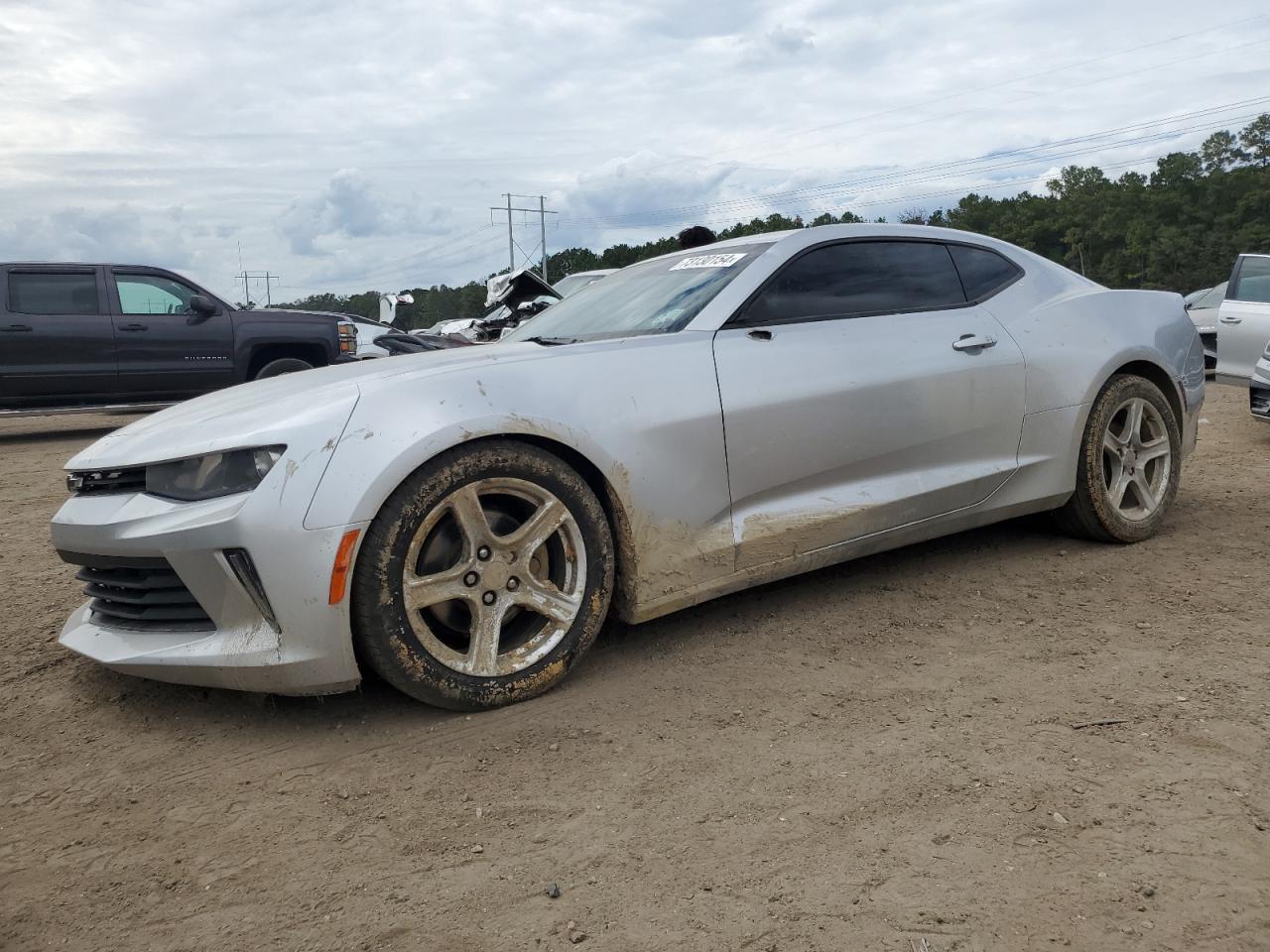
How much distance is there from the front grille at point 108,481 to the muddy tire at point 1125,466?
11.7 feet

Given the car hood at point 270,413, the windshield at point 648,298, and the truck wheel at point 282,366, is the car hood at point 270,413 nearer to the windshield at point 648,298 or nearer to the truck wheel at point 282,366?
the windshield at point 648,298

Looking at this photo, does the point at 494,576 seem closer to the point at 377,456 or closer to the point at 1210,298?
the point at 377,456

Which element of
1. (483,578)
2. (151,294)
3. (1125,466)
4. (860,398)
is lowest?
(1125,466)

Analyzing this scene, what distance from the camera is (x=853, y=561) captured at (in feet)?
14.2

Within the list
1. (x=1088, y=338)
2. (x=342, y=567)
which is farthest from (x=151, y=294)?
(x=1088, y=338)

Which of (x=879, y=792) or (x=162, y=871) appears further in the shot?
(x=879, y=792)

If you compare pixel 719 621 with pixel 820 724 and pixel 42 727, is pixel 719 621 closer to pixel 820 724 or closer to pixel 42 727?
pixel 820 724

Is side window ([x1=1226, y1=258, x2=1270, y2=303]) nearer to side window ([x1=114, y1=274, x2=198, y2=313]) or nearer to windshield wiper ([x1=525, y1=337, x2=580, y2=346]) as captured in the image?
windshield wiper ([x1=525, y1=337, x2=580, y2=346])

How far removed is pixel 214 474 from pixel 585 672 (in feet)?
4.10

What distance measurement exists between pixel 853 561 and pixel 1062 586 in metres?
0.84

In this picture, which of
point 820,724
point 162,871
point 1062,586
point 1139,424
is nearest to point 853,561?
point 1062,586

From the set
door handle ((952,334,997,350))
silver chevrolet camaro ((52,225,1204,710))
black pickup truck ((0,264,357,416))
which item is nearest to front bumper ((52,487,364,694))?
silver chevrolet camaro ((52,225,1204,710))

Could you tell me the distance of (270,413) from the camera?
2.84m

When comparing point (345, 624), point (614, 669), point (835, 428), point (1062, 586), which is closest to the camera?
point (345, 624)
